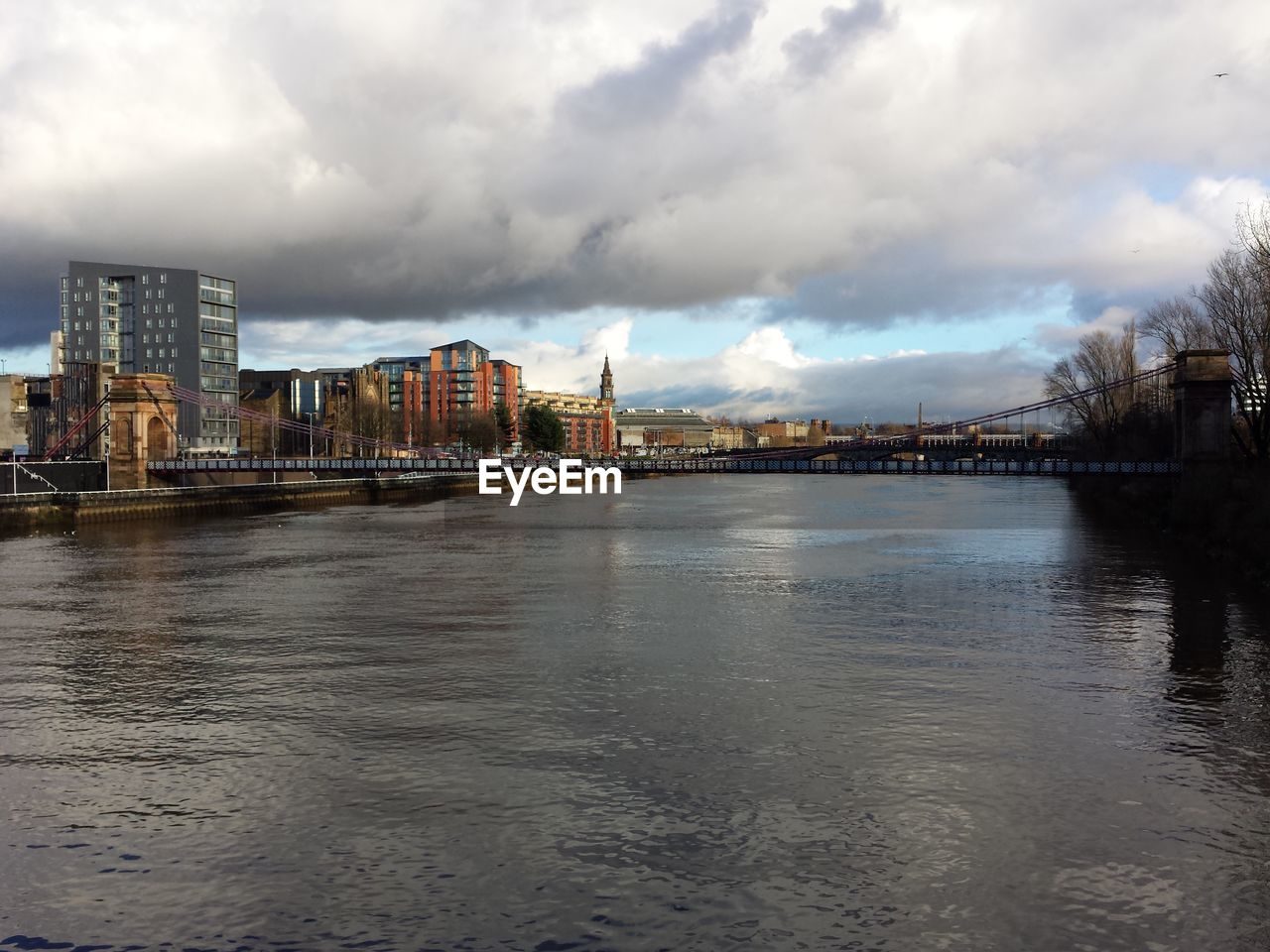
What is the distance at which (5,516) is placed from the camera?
42.9m

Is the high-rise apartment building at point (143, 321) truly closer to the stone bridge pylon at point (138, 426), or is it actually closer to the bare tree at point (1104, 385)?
the stone bridge pylon at point (138, 426)

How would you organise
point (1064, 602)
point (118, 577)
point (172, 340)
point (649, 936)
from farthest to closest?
point (172, 340)
point (118, 577)
point (1064, 602)
point (649, 936)

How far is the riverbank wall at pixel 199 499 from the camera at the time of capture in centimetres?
4434

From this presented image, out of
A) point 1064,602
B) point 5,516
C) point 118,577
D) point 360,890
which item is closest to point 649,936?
point 360,890

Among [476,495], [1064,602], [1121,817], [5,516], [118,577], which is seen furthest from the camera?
[476,495]

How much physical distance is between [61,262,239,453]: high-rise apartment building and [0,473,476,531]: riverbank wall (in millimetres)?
25418

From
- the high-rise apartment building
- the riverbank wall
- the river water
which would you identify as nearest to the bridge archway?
the riverbank wall

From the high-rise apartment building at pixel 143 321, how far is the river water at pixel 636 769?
71658 millimetres

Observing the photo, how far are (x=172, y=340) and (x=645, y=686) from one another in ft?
284

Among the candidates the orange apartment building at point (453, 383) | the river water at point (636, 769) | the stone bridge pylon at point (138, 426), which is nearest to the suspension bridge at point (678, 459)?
the stone bridge pylon at point (138, 426)

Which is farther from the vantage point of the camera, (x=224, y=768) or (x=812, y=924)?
(x=224, y=768)

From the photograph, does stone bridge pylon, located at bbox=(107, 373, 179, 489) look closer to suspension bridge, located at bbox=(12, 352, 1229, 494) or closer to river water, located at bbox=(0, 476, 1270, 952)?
suspension bridge, located at bbox=(12, 352, 1229, 494)

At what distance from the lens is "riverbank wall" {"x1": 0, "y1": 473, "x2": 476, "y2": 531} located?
44344 mm

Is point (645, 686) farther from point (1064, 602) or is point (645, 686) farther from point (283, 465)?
point (283, 465)
